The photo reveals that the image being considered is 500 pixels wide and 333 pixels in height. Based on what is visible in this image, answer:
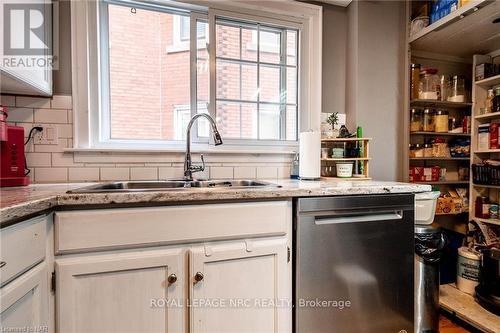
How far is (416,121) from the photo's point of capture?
7.34ft

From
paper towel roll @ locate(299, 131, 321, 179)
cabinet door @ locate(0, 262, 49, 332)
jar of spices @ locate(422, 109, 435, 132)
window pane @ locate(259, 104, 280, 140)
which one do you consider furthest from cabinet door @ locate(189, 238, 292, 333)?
jar of spices @ locate(422, 109, 435, 132)

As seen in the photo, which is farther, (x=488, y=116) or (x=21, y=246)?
(x=488, y=116)

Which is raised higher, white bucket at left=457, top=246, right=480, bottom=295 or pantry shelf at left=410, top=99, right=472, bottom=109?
pantry shelf at left=410, top=99, right=472, bottom=109

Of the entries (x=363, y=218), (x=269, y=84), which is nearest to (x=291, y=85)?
(x=269, y=84)

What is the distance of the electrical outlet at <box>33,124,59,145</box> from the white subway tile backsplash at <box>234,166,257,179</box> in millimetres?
1029

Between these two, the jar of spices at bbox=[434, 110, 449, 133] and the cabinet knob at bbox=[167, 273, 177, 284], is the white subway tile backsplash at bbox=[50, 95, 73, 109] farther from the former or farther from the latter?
the jar of spices at bbox=[434, 110, 449, 133]

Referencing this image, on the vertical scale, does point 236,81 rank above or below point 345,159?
above

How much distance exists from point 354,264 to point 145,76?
1.65 meters

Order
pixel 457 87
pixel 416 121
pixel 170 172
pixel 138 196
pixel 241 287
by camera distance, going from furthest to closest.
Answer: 1. pixel 457 87
2. pixel 416 121
3. pixel 170 172
4. pixel 241 287
5. pixel 138 196

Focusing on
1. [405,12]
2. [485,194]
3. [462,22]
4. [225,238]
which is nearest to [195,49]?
[225,238]

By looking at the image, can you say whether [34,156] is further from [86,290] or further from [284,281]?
[284,281]

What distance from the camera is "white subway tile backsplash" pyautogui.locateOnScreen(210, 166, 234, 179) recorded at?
5.56 feet

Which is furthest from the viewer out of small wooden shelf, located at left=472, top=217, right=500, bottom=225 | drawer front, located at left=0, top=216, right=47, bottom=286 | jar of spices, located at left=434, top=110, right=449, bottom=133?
jar of spices, located at left=434, top=110, right=449, bottom=133

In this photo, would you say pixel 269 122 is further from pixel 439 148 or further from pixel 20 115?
pixel 439 148
